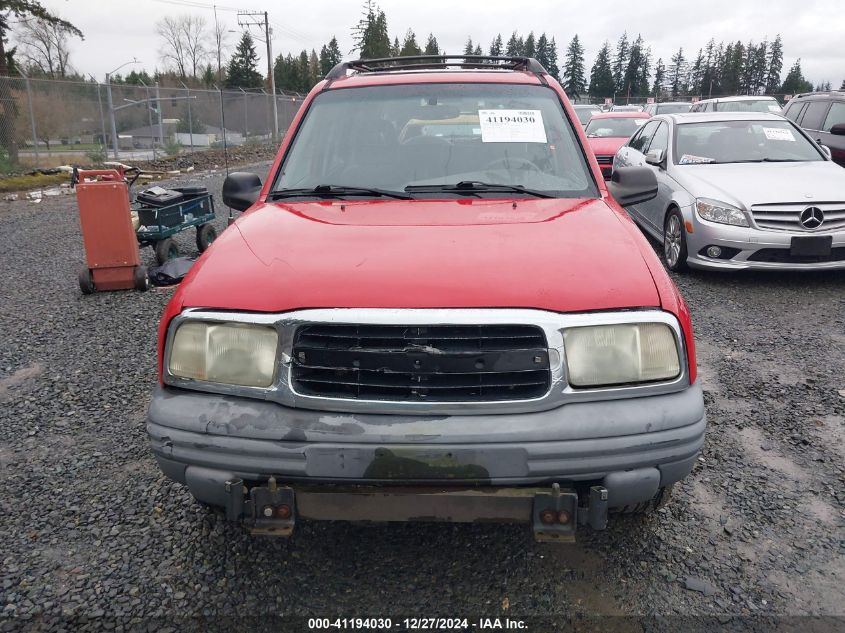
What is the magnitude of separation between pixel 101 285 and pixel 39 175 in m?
12.4

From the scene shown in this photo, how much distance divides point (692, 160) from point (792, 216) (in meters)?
1.59

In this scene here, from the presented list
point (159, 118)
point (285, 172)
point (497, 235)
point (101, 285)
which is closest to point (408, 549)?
point (497, 235)

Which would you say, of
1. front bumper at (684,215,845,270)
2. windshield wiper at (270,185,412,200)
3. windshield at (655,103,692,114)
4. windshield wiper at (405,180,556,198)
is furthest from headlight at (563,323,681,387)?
windshield at (655,103,692,114)

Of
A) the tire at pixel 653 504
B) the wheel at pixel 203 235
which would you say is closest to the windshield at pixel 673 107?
the wheel at pixel 203 235

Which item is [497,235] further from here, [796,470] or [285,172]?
[796,470]

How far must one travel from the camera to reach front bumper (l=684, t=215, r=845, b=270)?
240 inches

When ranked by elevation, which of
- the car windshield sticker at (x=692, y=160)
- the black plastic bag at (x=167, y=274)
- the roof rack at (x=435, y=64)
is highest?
the roof rack at (x=435, y=64)

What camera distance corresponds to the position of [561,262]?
2.25 meters

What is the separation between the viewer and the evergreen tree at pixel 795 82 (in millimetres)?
85375

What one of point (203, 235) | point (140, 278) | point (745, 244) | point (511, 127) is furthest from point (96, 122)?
point (511, 127)

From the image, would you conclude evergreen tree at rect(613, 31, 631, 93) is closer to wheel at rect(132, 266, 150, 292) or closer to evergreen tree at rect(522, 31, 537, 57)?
evergreen tree at rect(522, 31, 537, 57)

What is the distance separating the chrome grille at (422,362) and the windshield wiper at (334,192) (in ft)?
3.68

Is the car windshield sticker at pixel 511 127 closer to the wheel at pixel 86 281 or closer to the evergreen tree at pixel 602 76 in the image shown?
the wheel at pixel 86 281

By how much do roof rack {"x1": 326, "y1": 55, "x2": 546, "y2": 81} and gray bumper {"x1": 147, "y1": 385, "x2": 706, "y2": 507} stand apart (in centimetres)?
256
